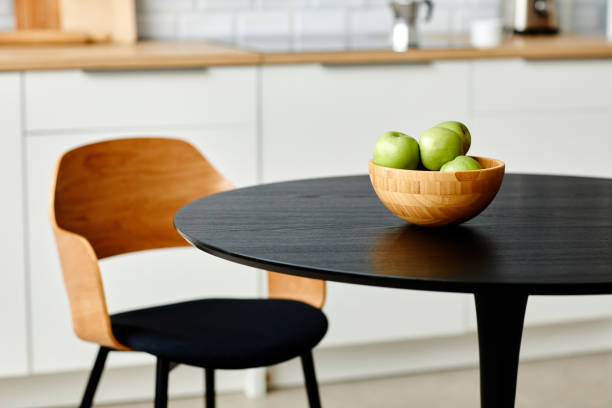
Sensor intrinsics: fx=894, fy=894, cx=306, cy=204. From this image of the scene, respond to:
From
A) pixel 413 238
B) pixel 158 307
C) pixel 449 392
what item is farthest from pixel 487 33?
pixel 413 238

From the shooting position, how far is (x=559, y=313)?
10.3 ft

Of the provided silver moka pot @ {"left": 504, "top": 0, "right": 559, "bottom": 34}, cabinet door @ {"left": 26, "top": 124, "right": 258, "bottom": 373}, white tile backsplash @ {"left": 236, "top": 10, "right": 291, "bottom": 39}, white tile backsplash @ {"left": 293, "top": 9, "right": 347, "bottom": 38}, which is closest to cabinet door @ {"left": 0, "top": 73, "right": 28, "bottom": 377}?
cabinet door @ {"left": 26, "top": 124, "right": 258, "bottom": 373}

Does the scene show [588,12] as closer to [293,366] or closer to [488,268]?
[293,366]

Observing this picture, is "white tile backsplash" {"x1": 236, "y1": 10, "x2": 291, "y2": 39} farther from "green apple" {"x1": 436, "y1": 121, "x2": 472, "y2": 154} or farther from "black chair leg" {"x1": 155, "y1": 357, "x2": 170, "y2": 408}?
"green apple" {"x1": 436, "y1": 121, "x2": 472, "y2": 154}

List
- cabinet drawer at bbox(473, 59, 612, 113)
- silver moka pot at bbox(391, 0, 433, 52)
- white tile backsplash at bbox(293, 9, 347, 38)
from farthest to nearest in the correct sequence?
white tile backsplash at bbox(293, 9, 347, 38) → silver moka pot at bbox(391, 0, 433, 52) → cabinet drawer at bbox(473, 59, 612, 113)

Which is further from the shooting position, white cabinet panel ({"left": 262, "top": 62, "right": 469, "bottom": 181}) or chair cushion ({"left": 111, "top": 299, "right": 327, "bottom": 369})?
white cabinet panel ({"left": 262, "top": 62, "right": 469, "bottom": 181})

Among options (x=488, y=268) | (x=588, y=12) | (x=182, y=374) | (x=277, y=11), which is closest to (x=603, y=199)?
(x=488, y=268)

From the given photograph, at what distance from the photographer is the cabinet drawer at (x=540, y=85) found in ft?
9.80

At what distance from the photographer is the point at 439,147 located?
1.42m

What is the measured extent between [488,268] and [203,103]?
67.1 inches

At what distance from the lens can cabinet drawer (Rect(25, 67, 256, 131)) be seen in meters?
2.63

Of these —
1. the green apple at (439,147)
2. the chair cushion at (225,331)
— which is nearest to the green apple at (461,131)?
the green apple at (439,147)

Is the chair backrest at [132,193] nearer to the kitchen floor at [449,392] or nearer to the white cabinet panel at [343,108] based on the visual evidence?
the white cabinet panel at [343,108]

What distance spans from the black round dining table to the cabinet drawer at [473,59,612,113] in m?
1.18
